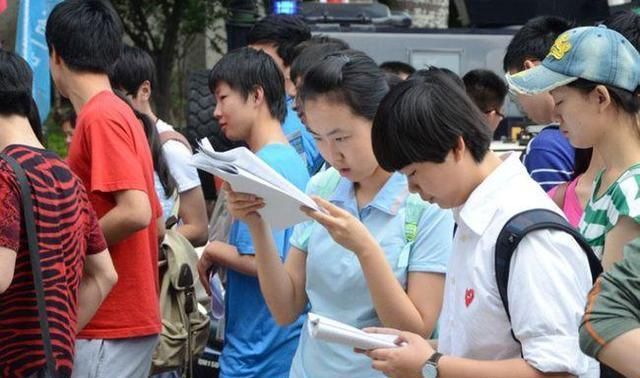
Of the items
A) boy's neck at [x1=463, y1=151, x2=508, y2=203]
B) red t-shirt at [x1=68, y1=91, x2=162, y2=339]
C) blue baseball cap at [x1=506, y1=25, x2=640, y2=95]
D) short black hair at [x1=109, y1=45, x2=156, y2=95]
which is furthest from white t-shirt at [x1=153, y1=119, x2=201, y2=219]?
boy's neck at [x1=463, y1=151, x2=508, y2=203]

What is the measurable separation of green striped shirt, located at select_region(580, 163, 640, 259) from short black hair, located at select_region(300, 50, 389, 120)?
674mm

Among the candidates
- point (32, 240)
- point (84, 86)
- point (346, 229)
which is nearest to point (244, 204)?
point (346, 229)

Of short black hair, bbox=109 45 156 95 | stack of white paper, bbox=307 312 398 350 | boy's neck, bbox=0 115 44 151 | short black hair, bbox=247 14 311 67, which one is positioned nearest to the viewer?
stack of white paper, bbox=307 312 398 350

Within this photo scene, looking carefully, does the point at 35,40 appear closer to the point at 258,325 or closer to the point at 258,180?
the point at 258,325

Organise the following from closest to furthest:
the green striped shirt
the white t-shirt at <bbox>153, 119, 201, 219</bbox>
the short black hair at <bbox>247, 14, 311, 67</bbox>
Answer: the green striped shirt
the white t-shirt at <bbox>153, 119, 201, 219</bbox>
the short black hair at <bbox>247, 14, 311, 67</bbox>

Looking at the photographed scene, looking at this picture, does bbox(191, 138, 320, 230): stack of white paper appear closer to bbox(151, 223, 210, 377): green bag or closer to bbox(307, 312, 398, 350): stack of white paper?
bbox(307, 312, 398, 350): stack of white paper

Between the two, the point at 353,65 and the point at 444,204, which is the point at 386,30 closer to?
the point at 353,65

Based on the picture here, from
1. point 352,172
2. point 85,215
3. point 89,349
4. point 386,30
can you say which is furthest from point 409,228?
point 386,30

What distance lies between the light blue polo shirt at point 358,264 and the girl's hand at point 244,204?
0.66 ft

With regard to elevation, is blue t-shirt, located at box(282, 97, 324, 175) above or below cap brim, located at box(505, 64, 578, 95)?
below

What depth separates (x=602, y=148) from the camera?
3219 millimetres

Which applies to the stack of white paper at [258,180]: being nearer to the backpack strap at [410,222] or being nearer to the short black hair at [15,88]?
the backpack strap at [410,222]

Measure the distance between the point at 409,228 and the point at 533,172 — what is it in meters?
1.35

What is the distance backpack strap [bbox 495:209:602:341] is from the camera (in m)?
2.67
